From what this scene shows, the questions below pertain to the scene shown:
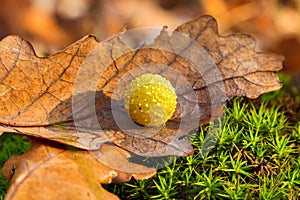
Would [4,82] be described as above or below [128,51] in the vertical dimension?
below

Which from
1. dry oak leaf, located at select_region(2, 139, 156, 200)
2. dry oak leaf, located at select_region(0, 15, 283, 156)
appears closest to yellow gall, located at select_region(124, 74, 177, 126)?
dry oak leaf, located at select_region(0, 15, 283, 156)

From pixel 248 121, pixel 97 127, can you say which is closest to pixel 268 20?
pixel 248 121

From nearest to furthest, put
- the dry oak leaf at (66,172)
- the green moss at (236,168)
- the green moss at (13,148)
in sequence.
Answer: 1. the dry oak leaf at (66,172)
2. the green moss at (236,168)
3. the green moss at (13,148)

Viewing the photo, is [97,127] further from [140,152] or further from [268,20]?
[268,20]

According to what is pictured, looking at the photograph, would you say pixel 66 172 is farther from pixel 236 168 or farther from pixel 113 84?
pixel 236 168

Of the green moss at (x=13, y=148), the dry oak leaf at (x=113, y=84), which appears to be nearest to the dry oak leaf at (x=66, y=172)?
the dry oak leaf at (x=113, y=84)

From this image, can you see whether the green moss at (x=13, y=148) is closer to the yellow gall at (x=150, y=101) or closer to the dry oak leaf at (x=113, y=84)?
the dry oak leaf at (x=113, y=84)
